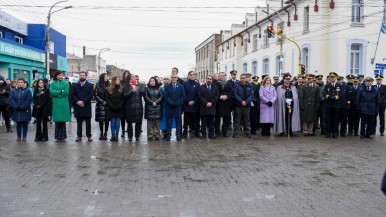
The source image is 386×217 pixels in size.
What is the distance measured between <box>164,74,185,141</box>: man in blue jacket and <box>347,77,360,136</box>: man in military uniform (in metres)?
5.63

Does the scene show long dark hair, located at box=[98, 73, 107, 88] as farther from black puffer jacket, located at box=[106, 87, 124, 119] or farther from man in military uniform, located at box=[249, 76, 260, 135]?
man in military uniform, located at box=[249, 76, 260, 135]

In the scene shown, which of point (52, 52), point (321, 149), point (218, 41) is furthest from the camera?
point (218, 41)

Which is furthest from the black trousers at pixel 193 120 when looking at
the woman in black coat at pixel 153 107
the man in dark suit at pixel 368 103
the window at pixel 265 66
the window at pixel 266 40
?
the window at pixel 265 66

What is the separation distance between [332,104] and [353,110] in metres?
1.19

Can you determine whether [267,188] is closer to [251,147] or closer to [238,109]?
[251,147]

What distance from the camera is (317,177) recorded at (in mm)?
8297

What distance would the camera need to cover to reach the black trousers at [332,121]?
565 inches

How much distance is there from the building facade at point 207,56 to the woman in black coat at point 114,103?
53.8 m

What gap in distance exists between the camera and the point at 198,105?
561 inches

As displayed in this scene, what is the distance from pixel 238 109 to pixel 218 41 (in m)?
59.5

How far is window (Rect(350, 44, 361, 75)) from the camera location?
2986 cm

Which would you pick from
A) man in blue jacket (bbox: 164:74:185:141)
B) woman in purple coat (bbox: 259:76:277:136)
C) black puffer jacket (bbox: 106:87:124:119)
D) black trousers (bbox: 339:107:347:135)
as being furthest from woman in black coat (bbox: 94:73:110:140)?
black trousers (bbox: 339:107:347:135)

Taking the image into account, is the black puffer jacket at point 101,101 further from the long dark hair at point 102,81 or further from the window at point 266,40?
the window at point 266,40

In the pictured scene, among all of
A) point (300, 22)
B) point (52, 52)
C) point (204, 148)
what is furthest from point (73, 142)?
point (52, 52)
